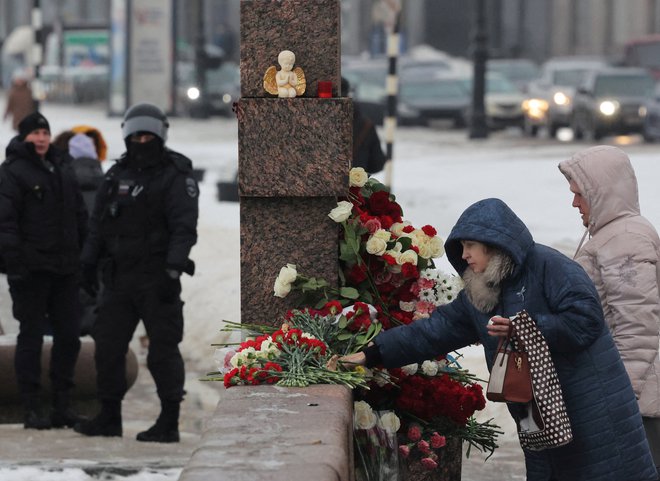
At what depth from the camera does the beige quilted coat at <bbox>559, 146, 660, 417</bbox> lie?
536 cm

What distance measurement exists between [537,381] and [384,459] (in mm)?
1218

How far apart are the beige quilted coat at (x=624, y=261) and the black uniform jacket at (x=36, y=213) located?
12.4ft

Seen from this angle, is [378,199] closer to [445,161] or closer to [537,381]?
[537,381]

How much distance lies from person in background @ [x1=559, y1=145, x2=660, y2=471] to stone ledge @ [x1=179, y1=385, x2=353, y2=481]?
895 mm

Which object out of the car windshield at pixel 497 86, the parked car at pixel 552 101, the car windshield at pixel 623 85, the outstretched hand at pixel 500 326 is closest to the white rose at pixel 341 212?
the outstretched hand at pixel 500 326

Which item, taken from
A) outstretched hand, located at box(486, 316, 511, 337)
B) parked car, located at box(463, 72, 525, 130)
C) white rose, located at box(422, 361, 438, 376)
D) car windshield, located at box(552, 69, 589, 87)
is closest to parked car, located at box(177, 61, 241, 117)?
parked car, located at box(463, 72, 525, 130)

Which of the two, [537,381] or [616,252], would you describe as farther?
[616,252]

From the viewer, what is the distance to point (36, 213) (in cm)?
864

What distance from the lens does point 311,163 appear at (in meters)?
6.05

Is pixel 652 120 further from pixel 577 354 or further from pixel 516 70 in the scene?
pixel 577 354

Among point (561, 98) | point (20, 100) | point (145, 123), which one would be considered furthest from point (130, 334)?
point (561, 98)

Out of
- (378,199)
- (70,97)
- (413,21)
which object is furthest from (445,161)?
(413,21)

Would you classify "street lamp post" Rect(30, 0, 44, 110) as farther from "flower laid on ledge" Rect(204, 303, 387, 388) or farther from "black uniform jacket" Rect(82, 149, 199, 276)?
"flower laid on ledge" Rect(204, 303, 387, 388)

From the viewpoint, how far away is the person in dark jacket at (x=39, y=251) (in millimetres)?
8562
